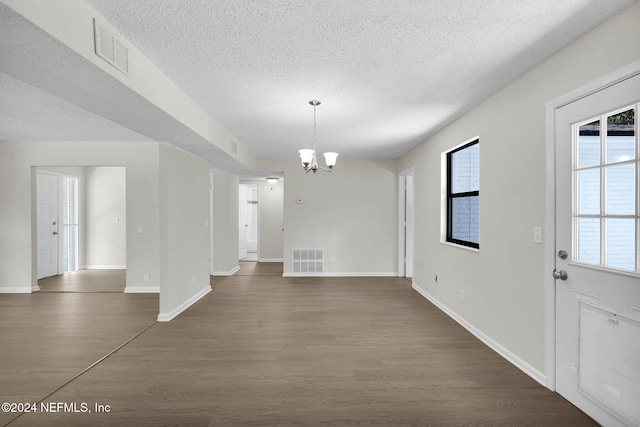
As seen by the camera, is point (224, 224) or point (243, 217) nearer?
point (224, 224)

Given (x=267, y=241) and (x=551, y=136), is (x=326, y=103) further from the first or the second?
(x=267, y=241)

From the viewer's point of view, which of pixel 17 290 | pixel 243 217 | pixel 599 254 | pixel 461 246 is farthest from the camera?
pixel 243 217

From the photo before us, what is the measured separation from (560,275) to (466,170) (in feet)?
6.34

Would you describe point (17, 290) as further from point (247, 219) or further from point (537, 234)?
point (537, 234)

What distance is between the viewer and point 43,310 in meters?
4.23

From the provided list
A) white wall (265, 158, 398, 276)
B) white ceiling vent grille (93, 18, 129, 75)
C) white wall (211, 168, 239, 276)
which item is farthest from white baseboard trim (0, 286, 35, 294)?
white ceiling vent grille (93, 18, 129, 75)

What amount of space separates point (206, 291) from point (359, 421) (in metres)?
3.77

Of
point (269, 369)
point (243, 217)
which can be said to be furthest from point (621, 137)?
point (243, 217)

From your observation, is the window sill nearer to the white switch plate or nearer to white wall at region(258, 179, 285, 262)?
the white switch plate

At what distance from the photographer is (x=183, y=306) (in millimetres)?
4285

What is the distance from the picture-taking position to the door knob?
85.4 inches

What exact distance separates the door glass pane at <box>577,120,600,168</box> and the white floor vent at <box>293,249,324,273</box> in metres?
4.88

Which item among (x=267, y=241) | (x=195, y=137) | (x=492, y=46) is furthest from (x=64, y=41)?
(x=267, y=241)

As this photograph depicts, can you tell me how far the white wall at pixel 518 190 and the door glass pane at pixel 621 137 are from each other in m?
0.28
